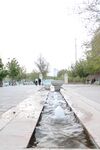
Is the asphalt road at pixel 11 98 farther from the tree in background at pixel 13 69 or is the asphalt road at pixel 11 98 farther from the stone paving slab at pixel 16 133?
the tree in background at pixel 13 69

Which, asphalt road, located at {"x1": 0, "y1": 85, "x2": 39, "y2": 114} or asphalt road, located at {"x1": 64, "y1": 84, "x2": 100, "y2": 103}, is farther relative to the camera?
asphalt road, located at {"x1": 64, "y1": 84, "x2": 100, "y2": 103}

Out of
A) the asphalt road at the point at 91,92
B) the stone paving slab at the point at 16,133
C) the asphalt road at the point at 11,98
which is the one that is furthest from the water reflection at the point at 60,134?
the asphalt road at the point at 91,92

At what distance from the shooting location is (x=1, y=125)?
41.2ft

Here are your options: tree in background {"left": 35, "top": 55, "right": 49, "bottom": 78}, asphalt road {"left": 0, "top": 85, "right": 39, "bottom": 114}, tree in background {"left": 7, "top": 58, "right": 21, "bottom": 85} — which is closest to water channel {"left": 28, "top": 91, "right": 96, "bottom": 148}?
asphalt road {"left": 0, "top": 85, "right": 39, "bottom": 114}

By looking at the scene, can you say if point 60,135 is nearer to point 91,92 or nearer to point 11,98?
point 11,98

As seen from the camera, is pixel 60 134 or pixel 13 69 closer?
pixel 60 134

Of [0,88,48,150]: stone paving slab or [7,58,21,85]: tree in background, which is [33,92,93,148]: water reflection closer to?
[0,88,48,150]: stone paving slab

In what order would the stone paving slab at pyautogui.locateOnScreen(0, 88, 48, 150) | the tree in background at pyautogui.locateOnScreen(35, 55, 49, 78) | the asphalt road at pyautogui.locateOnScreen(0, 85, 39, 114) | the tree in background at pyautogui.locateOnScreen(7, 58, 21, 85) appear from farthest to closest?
the tree in background at pyautogui.locateOnScreen(35, 55, 49, 78), the tree in background at pyautogui.locateOnScreen(7, 58, 21, 85), the asphalt road at pyautogui.locateOnScreen(0, 85, 39, 114), the stone paving slab at pyautogui.locateOnScreen(0, 88, 48, 150)

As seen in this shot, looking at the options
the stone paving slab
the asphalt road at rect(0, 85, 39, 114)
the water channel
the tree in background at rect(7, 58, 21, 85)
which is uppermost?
the tree in background at rect(7, 58, 21, 85)

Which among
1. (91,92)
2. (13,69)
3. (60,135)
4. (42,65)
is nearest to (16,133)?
(60,135)

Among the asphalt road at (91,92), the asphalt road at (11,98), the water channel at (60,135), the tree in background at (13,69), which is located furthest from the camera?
the tree in background at (13,69)

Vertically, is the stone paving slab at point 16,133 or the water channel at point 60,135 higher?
the stone paving slab at point 16,133

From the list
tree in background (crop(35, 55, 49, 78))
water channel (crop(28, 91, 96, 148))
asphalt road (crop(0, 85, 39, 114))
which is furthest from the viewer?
tree in background (crop(35, 55, 49, 78))

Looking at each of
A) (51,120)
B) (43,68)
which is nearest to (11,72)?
(43,68)
